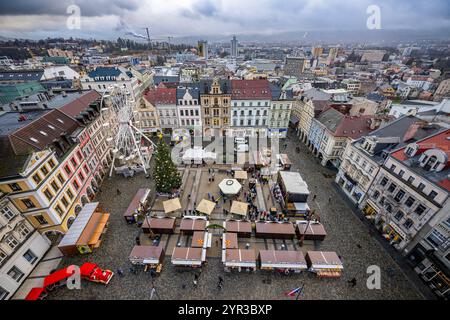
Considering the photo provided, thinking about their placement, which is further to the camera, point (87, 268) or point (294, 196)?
point (294, 196)

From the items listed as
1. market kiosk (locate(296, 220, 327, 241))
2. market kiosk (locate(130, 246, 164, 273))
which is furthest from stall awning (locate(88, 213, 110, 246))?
market kiosk (locate(296, 220, 327, 241))

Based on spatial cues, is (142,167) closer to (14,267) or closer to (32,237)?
(32,237)

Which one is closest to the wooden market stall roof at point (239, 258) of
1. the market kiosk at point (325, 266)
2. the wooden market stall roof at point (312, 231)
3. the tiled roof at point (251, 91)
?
the market kiosk at point (325, 266)

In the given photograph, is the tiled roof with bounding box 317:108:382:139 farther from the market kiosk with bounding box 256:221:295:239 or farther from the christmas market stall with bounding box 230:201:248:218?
the christmas market stall with bounding box 230:201:248:218

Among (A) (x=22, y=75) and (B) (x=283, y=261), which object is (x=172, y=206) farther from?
(A) (x=22, y=75)

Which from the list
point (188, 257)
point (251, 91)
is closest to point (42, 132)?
point (188, 257)

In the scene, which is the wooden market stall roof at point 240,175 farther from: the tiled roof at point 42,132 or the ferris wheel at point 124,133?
the tiled roof at point 42,132

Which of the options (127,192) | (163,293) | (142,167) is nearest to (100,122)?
(142,167)
